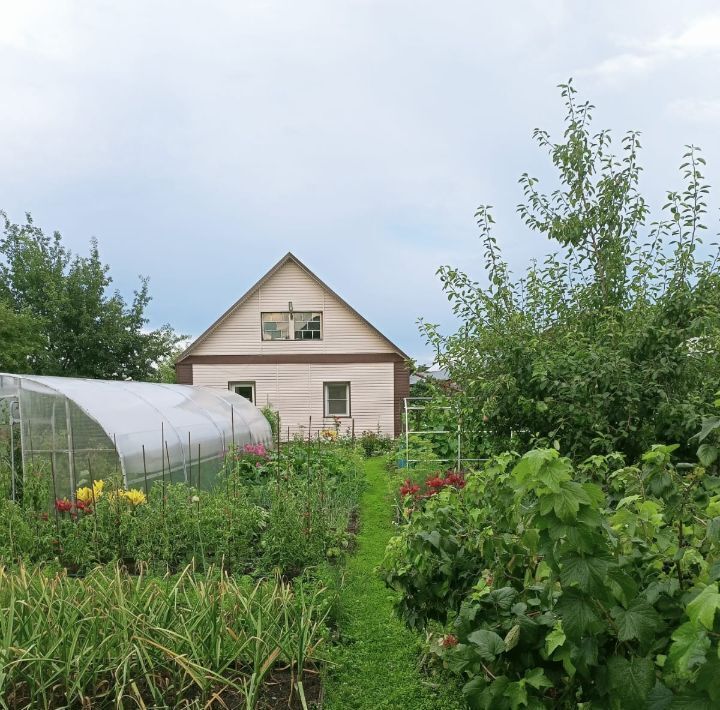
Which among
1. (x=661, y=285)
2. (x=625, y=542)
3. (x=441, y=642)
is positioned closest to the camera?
(x=625, y=542)

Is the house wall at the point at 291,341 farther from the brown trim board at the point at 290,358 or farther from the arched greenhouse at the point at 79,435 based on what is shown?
the arched greenhouse at the point at 79,435

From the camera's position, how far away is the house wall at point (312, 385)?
2122cm

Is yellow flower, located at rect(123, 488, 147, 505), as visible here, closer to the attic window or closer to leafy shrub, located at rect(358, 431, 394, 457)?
leafy shrub, located at rect(358, 431, 394, 457)

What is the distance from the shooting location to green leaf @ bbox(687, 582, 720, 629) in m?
1.26

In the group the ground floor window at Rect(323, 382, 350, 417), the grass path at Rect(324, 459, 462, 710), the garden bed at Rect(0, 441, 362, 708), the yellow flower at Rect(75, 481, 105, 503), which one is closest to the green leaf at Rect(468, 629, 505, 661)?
the garden bed at Rect(0, 441, 362, 708)

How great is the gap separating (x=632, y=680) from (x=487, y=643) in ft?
1.52

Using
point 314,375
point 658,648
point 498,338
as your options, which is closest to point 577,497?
point 658,648

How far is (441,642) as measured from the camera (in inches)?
151

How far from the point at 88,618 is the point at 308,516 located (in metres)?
3.07

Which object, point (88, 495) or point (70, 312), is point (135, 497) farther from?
Answer: point (70, 312)

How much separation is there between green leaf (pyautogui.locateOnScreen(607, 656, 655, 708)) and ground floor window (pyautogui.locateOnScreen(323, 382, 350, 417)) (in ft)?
64.4

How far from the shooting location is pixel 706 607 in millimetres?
1285

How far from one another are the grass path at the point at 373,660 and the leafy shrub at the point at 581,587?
3.24 ft

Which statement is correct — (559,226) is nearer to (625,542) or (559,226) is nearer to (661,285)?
(661,285)
